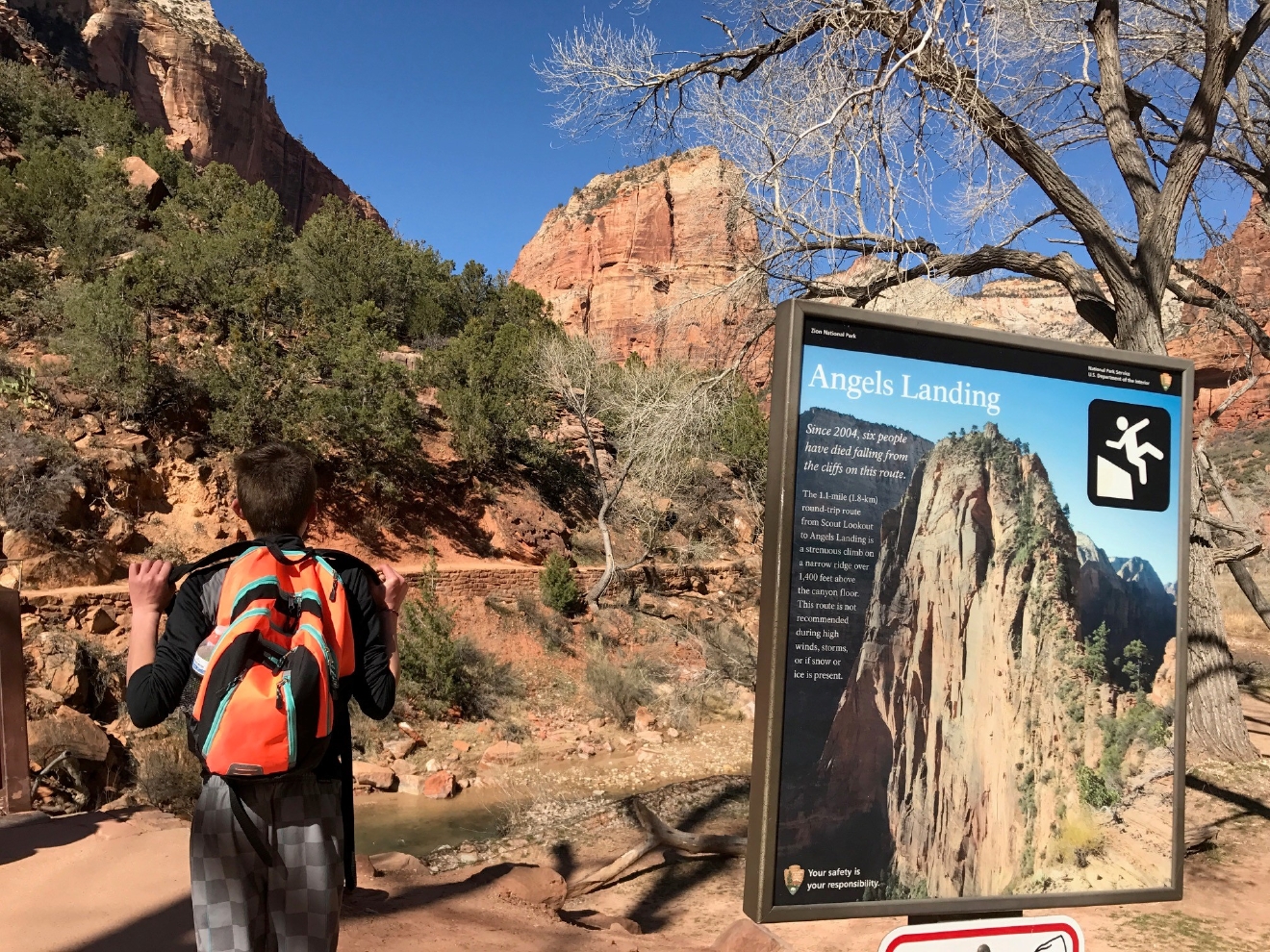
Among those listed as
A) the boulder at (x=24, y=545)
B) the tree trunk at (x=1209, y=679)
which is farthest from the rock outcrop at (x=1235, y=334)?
the boulder at (x=24, y=545)

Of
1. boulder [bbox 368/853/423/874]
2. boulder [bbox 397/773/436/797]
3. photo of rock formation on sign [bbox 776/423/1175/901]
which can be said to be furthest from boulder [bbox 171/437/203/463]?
photo of rock formation on sign [bbox 776/423/1175/901]

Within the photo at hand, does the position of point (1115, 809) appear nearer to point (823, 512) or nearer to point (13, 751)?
point (823, 512)

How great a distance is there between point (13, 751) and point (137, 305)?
13379mm

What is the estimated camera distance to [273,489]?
2113 millimetres

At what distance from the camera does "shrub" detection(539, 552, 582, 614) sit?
667 inches

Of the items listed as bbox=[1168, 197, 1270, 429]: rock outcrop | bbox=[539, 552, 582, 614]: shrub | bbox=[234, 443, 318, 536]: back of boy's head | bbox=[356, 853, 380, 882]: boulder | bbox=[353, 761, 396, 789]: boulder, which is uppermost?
bbox=[1168, 197, 1270, 429]: rock outcrop

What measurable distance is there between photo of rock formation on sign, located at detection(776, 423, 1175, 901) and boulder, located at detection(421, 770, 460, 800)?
9370 mm

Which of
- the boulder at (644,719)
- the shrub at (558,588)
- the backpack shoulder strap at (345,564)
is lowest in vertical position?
the boulder at (644,719)

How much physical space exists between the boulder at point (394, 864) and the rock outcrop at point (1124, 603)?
5.07m

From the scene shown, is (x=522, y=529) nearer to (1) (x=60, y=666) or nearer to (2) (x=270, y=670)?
(1) (x=60, y=666)

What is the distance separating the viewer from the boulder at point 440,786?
1034cm

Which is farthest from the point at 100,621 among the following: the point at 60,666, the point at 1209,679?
the point at 1209,679

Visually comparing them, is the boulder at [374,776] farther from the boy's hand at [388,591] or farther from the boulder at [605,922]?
the boy's hand at [388,591]

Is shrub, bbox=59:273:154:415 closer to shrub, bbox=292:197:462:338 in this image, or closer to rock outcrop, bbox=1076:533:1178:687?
shrub, bbox=292:197:462:338
